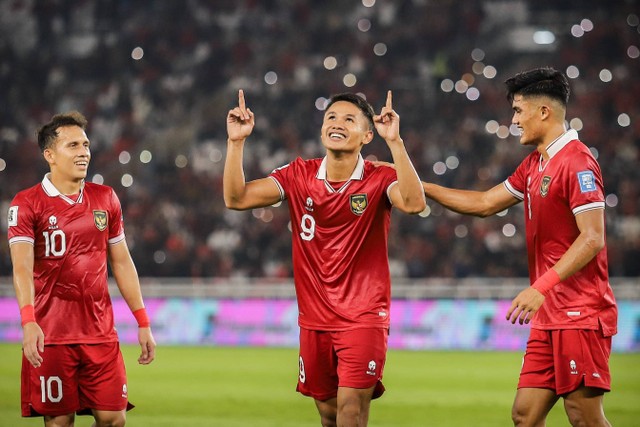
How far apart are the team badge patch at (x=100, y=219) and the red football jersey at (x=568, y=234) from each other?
2834 mm

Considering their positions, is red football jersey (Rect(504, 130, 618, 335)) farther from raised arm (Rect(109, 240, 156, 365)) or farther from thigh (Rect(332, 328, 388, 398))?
raised arm (Rect(109, 240, 156, 365))

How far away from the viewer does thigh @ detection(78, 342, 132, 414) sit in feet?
21.3

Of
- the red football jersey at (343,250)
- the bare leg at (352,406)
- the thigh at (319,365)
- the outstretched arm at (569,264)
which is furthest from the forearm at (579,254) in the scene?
the thigh at (319,365)

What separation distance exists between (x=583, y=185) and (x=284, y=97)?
722 inches

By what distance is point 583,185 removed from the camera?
572cm

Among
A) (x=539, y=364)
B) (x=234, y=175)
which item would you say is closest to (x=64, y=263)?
(x=234, y=175)

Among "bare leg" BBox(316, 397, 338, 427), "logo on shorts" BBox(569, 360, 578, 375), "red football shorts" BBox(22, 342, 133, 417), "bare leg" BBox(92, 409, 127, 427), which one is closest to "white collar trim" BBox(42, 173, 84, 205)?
"red football shorts" BBox(22, 342, 133, 417)

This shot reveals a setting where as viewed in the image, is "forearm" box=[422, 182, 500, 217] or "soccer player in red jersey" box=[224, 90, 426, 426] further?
"forearm" box=[422, 182, 500, 217]

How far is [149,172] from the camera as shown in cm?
2302

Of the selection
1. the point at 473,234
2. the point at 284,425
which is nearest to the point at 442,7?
the point at 473,234

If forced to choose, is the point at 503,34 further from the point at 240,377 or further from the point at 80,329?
the point at 80,329

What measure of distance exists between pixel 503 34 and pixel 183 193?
29.0 feet

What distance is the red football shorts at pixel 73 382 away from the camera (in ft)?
21.1

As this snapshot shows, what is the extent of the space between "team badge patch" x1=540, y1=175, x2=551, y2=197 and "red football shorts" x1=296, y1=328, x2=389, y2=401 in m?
1.35
